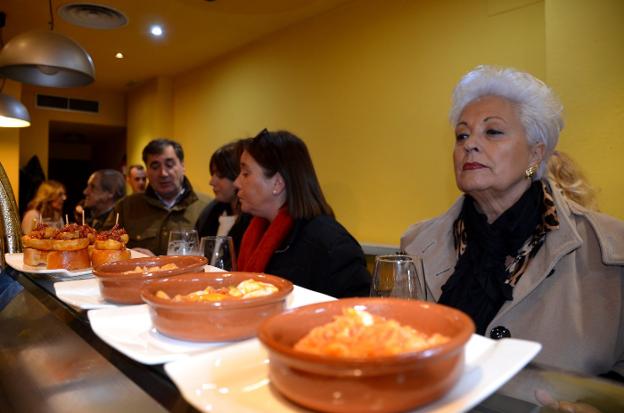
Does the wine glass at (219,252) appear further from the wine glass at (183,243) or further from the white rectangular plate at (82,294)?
the white rectangular plate at (82,294)

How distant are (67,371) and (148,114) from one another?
753 cm

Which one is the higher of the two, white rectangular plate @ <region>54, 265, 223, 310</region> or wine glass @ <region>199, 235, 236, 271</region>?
wine glass @ <region>199, 235, 236, 271</region>

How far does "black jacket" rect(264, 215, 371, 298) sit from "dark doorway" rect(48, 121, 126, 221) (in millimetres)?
8080

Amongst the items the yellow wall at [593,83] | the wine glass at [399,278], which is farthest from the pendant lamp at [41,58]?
the yellow wall at [593,83]

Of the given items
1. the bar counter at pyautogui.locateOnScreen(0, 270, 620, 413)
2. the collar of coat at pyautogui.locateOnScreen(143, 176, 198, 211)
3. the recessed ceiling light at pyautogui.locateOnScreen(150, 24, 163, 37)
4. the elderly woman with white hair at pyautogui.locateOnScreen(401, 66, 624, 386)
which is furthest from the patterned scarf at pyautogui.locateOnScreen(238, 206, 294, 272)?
the recessed ceiling light at pyautogui.locateOnScreen(150, 24, 163, 37)

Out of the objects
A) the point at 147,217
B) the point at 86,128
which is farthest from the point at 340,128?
the point at 86,128

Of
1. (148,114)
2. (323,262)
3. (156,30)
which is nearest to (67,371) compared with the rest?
(323,262)

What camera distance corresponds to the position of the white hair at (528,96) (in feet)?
5.86

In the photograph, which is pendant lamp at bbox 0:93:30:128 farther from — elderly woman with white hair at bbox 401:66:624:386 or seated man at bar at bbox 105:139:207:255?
elderly woman with white hair at bbox 401:66:624:386

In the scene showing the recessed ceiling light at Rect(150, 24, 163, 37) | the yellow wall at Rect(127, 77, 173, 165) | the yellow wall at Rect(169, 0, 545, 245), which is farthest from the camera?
the yellow wall at Rect(127, 77, 173, 165)

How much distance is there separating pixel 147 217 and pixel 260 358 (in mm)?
3415

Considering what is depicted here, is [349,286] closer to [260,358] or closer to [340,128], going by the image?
[260,358]

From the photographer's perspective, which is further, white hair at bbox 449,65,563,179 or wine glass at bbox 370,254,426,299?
white hair at bbox 449,65,563,179

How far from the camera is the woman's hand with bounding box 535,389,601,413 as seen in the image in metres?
0.66
